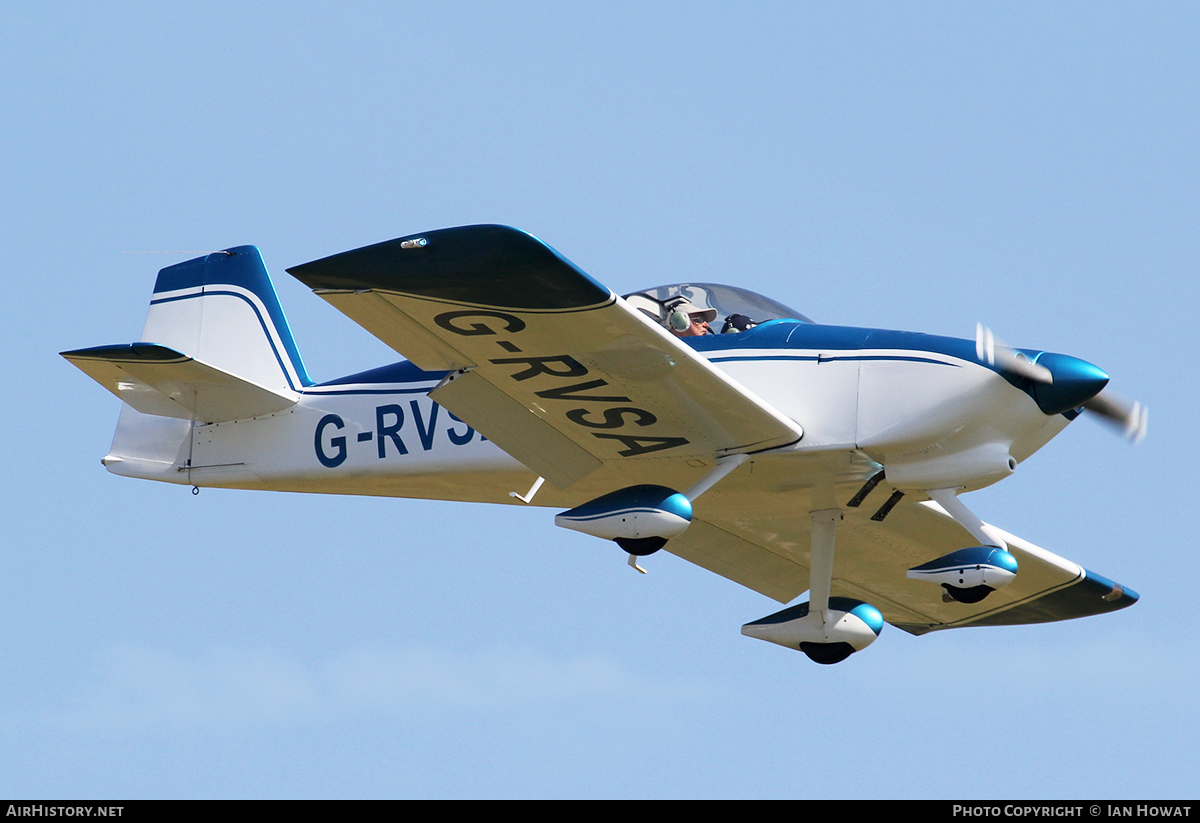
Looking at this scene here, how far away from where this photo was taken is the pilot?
1126cm

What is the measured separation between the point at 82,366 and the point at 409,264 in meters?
3.97

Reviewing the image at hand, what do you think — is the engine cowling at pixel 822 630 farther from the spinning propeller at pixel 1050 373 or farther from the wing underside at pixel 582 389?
the spinning propeller at pixel 1050 373

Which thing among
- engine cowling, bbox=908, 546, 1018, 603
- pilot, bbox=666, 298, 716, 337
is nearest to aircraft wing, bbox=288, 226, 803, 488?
pilot, bbox=666, 298, 716, 337

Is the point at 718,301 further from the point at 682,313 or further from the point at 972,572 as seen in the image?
the point at 972,572

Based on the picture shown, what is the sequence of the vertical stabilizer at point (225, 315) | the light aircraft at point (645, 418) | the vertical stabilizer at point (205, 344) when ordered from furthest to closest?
the vertical stabilizer at point (225, 315) → the vertical stabilizer at point (205, 344) → the light aircraft at point (645, 418)

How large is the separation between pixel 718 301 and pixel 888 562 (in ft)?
11.3

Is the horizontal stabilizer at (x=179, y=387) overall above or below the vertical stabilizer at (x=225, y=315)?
below

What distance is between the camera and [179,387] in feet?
42.5

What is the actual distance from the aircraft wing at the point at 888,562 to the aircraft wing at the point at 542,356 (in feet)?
3.53

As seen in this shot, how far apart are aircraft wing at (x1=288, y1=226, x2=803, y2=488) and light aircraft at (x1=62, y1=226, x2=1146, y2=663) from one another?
0.05 feet

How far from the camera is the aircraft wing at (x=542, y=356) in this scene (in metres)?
9.32

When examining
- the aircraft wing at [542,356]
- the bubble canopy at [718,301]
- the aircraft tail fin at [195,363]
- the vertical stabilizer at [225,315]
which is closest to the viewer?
the aircraft wing at [542,356]

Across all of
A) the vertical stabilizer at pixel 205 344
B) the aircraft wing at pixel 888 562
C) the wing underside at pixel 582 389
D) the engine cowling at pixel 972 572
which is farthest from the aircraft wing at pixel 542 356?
the vertical stabilizer at pixel 205 344

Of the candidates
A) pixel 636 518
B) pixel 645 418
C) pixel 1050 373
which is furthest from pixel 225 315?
pixel 1050 373
